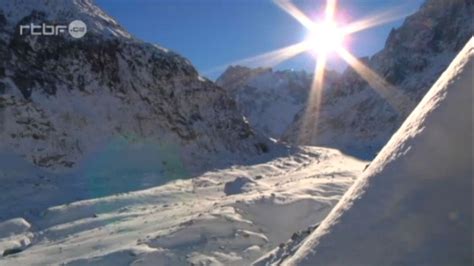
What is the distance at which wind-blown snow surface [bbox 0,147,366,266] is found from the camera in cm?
779

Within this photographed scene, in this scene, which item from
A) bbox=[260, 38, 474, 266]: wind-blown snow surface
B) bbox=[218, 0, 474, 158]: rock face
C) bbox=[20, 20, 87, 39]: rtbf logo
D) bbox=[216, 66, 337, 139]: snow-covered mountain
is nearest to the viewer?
bbox=[260, 38, 474, 266]: wind-blown snow surface

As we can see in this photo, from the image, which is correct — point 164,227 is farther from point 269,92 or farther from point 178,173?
point 269,92

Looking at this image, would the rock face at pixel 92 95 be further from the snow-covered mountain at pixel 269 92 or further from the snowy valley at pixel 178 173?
the snow-covered mountain at pixel 269 92

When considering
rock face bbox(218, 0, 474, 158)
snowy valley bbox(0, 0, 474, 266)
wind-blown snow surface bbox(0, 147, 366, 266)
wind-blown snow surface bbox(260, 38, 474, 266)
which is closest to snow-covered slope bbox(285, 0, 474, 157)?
rock face bbox(218, 0, 474, 158)

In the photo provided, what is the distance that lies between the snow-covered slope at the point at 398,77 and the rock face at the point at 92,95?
34.6 meters

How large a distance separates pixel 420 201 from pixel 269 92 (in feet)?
478

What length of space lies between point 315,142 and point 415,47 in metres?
20.7

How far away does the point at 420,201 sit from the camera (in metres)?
3.46

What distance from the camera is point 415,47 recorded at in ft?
236

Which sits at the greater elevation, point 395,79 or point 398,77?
point 398,77

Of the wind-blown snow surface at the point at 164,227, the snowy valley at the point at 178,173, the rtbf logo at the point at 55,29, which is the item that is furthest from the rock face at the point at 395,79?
the wind-blown snow surface at the point at 164,227

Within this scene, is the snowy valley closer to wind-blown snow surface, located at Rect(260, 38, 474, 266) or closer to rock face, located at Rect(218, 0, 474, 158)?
wind-blown snow surface, located at Rect(260, 38, 474, 266)

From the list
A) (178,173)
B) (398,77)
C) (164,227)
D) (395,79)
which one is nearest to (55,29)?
(178,173)

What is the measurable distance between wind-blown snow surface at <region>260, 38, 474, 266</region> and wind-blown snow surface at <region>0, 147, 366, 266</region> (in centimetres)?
235
